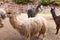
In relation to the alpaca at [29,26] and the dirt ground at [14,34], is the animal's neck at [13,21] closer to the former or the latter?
the alpaca at [29,26]

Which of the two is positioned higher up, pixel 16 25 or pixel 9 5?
pixel 16 25

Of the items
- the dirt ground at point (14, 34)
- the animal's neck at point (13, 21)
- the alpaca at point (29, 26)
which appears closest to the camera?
the animal's neck at point (13, 21)

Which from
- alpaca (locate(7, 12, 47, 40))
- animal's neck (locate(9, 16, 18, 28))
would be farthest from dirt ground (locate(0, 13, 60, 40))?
animal's neck (locate(9, 16, 18, 28))

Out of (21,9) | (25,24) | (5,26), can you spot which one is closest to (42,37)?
(25,24)

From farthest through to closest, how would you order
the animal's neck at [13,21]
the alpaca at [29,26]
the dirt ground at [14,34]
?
the dirt ground at [14,34] < the alpaca at [29,26] < the animal's neck at [13,21]

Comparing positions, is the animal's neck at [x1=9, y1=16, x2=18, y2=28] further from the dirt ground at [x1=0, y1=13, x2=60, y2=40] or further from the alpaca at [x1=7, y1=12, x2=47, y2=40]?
the dirt ground at [x1=0, y1=13, x2=60, y2=40]

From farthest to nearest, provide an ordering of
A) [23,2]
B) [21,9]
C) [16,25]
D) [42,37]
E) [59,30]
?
1. [23,2]
2. [21,9]
3. [59,30]
4. [42,37]
5. [16,25]

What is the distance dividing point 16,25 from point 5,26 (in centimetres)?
185

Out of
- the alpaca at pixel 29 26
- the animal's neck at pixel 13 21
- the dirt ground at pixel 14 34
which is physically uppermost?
the animal's neck at pixel 13 21

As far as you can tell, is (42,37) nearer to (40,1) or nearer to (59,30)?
(59,30)

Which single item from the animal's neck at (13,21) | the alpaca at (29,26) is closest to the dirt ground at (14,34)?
the alpaca at (29,26)

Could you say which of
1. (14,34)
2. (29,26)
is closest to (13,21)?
(29,26)

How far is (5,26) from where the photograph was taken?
6230mm

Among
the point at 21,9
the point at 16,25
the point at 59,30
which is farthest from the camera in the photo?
the point at 21,9
